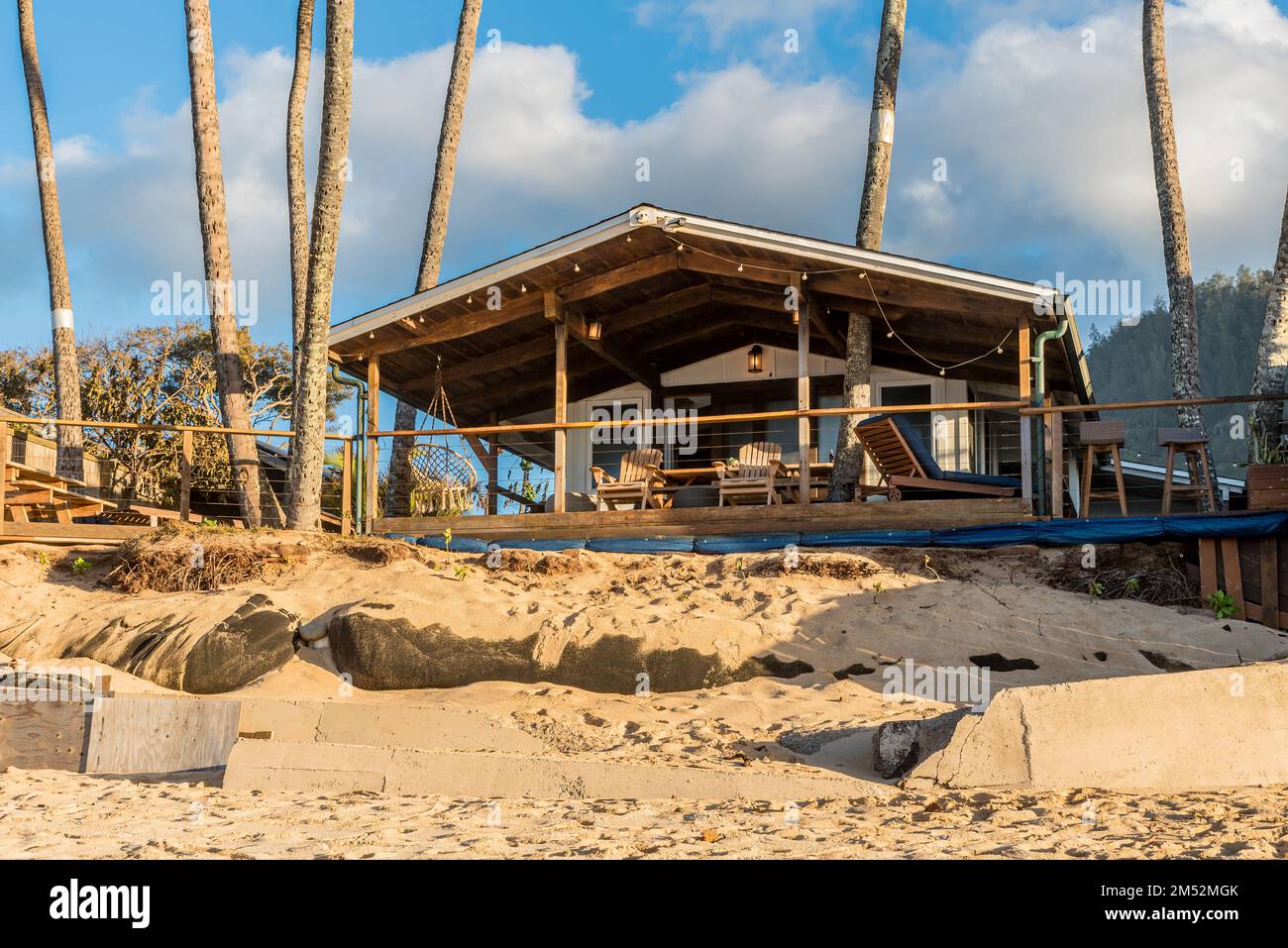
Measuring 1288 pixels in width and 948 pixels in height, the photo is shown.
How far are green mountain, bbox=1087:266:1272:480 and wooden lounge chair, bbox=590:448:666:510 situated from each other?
145 feet

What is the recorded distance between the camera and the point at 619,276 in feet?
45.8

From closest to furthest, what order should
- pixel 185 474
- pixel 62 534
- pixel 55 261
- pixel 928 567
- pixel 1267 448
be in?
pixel 928 567 < pixel 1267 448 < pixel 62 534 < pixel 185 474 < pixel 55 261

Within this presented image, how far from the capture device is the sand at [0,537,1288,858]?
203 inches

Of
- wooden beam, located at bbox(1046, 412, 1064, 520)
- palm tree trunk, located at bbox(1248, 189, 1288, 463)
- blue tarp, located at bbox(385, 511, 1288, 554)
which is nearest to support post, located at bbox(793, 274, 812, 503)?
blue tarp, located at bbox(385, 511, 1288, 554)

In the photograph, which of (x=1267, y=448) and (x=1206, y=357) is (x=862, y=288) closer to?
(x=1267, y=448)

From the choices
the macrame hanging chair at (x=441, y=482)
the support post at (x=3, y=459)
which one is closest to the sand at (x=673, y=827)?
the support post at (x=3, y=459)

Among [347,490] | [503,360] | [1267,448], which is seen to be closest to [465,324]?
[503,360]

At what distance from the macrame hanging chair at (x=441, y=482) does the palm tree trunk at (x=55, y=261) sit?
7.47 metres

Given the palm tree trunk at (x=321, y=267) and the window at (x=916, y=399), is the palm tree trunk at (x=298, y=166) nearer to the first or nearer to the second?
the palm tree trunk at (x=321, y=267)

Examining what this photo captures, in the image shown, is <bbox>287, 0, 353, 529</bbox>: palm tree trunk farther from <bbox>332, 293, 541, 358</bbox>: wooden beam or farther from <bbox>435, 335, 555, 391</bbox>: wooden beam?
<bbox>435, 335, 555, 391</bbox>: wooden beam

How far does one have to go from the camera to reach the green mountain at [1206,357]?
59688 millimetres

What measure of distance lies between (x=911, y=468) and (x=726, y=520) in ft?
6.76

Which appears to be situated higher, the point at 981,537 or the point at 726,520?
the point at 726,520
